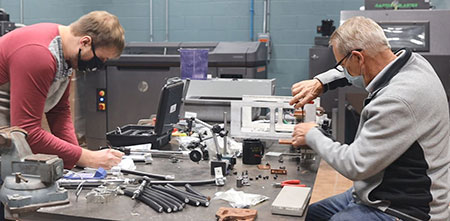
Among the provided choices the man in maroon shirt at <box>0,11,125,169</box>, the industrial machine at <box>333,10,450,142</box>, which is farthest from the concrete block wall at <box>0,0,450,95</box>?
the man in maroon shirt at <box>0,11,125,169</box>

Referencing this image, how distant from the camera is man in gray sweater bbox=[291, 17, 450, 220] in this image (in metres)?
1.53

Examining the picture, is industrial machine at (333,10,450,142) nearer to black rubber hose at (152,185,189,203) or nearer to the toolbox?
the toolbox

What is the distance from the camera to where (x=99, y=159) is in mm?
1892

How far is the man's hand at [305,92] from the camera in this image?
2176 millimetres

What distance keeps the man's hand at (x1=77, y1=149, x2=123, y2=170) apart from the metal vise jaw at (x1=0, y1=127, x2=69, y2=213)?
30 cm

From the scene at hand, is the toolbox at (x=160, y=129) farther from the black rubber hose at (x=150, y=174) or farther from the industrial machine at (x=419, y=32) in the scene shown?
the industrial machine at (x=419, y=32)

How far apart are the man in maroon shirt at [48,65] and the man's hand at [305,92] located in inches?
32.0

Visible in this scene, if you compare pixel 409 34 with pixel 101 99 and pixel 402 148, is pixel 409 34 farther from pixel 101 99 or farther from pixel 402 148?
pixel 101 99

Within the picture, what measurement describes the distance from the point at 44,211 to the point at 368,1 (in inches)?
122

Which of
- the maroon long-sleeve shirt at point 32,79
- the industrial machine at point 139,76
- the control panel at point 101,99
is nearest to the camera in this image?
the maroon long-sleeve shirt at point 32,79

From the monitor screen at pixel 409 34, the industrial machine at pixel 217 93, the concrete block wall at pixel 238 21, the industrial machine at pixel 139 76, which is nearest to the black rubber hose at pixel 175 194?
the industrial machine at pixel 217 93

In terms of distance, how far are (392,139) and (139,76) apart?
10.7ft

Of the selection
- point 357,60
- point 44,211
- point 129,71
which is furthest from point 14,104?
point 129,71

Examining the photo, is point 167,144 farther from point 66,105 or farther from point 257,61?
point 257,61
